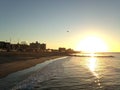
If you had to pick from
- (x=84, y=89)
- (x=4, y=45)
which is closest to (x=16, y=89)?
(x=84, y=89)

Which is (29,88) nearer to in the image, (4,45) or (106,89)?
(106,89)

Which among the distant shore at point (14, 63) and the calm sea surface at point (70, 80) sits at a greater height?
the distant shore at point (14, 63)

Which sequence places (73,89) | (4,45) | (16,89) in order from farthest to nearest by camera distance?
(4,45), (73,89), (16,89)

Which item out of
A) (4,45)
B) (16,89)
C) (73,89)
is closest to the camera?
(16,89)

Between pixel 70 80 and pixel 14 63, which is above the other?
pixel 14 63

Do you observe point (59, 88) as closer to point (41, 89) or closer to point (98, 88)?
point (41, 89)

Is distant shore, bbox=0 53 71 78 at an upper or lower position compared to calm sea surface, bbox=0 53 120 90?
upper

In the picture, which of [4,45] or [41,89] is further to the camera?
[4,45]

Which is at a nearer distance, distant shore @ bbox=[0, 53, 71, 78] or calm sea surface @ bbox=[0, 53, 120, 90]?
calm sea surface @ bbox=[0, 53, 120, 90]

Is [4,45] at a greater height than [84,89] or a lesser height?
greater

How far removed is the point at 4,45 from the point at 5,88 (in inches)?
6694

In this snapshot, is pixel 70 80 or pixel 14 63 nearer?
pixel 70 80

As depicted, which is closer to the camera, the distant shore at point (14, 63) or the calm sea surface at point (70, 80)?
the calm sea surface at point (70, 80)

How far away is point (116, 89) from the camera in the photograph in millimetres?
23297
